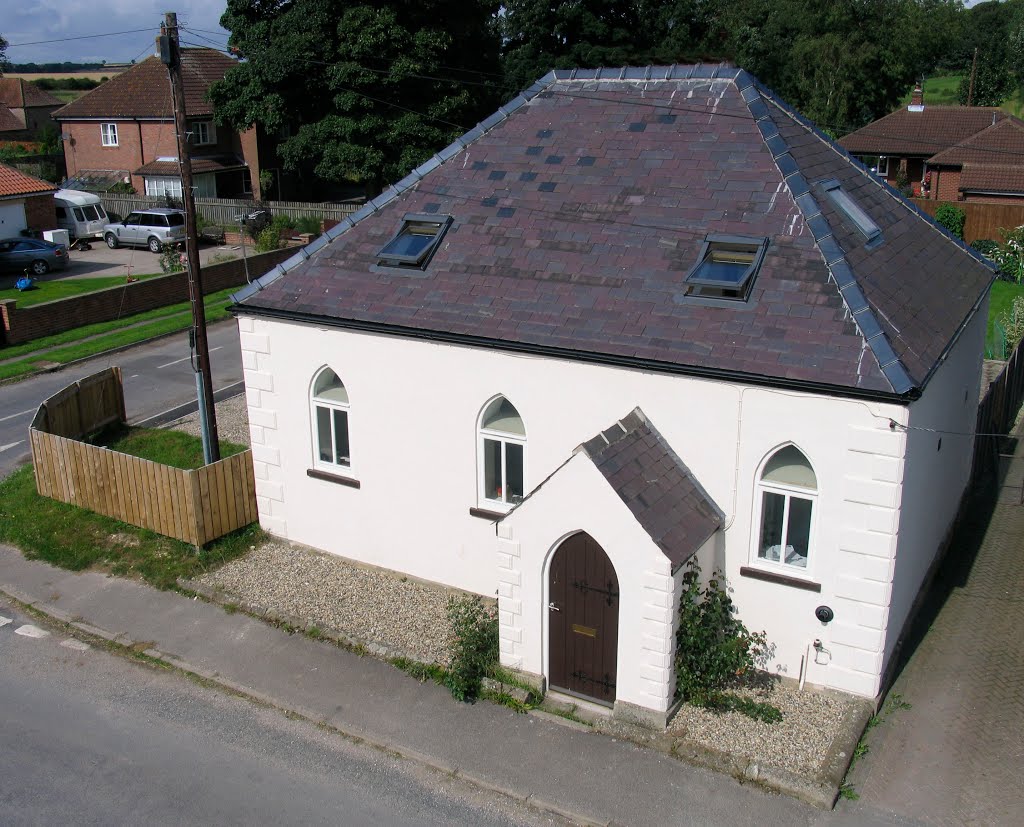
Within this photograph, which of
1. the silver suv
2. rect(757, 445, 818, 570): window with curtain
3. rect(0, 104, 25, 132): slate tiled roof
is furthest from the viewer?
rect(0, 104, 25, 132): slate tiled roof

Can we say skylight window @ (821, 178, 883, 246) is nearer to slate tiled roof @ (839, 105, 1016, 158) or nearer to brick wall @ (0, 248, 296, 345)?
brick wall @ (0, 248, 296, 345)

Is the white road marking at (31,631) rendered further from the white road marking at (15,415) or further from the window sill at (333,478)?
the white road marking at (15,415)

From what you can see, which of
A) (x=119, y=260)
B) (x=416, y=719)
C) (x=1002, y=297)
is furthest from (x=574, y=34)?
(x=416, y=719)

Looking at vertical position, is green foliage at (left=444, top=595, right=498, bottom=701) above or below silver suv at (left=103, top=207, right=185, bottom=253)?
below

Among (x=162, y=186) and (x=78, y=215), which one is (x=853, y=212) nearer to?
(x=78, y=215)

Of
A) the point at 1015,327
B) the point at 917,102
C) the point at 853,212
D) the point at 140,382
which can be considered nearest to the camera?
the point at 853,212

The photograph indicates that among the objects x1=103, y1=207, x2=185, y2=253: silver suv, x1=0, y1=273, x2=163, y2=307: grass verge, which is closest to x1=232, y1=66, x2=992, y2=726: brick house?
x1=0, y1=273, x2=163, y2=307: grass verge

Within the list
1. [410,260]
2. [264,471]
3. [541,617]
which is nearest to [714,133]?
[410,260]
